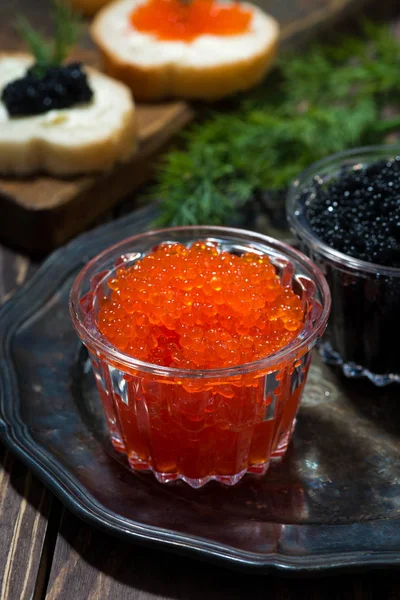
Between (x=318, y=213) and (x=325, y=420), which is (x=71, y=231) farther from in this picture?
(x=325, y=420)

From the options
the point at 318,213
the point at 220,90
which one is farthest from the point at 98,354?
the point at 220,90

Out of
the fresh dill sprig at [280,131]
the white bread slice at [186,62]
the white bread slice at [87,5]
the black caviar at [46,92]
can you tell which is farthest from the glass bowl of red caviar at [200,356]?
the white bread slice at [87,5]

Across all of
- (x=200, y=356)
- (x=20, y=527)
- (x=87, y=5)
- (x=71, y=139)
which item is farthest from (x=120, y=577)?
(x=87, y=5)

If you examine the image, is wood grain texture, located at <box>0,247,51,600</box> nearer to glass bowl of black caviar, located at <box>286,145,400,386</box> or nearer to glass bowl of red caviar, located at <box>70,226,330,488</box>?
glass bowl of red caviar, located at <box>70,226,330,488</box>

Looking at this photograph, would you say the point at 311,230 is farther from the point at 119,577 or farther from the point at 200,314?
the point at 119,577

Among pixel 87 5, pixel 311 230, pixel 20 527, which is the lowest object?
pixel 20 527
